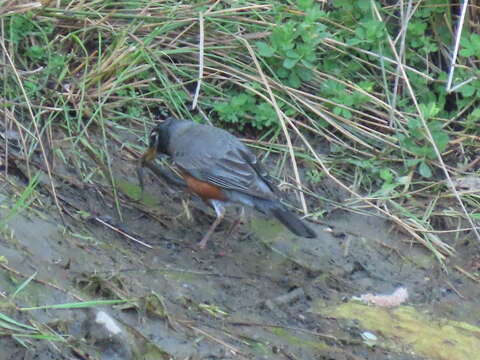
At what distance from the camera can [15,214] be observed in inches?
172

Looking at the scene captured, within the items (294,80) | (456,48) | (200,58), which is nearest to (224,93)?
(200,58)

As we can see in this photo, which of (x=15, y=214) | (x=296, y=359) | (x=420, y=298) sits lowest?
(x=420, y=298)

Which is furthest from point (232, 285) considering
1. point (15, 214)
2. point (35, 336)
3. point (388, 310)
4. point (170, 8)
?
point (170, 8)

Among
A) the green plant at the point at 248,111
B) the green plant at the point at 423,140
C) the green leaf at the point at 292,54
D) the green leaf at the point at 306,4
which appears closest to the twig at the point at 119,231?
the green plant at the point at 248,111

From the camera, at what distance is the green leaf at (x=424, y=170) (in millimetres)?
5996

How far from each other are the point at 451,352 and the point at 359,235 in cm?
123

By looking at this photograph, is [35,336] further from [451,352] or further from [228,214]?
[228,214]

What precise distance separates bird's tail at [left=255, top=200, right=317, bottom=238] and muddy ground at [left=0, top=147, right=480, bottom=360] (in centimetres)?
17

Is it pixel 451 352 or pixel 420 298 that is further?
pixel 420 298

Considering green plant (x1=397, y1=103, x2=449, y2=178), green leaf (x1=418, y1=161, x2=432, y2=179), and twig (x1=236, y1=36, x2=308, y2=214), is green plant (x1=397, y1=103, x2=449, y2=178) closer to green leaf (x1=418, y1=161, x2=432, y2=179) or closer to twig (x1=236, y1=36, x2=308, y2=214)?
green leaf (x1=418, y1=161, x2=432, y2=179)

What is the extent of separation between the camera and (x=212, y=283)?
4.82 m

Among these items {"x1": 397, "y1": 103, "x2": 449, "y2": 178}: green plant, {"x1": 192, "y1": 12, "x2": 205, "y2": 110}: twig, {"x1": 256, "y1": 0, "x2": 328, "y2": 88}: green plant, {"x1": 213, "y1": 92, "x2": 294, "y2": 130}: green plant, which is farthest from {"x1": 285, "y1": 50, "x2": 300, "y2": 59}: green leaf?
{"x1": 397, "y1": 103, "x2": 449, "y2": 178}: green plant

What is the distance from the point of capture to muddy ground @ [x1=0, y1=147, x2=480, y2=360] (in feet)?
12.3

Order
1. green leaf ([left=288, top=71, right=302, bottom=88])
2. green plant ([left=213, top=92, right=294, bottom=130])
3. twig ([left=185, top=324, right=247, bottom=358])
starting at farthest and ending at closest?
green leaf ([left=288, top=71, right=302, bottom=88]) < green plant ([left=213, top=92, right=294, bottom=130]) < twig ([left=185, top=324, right=247, bottom=358])
